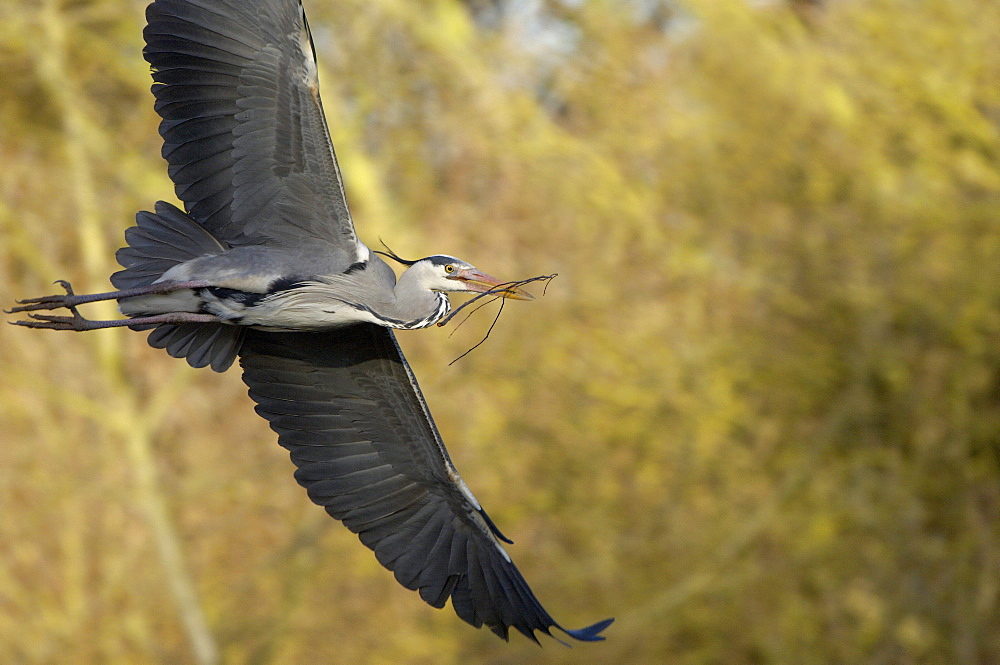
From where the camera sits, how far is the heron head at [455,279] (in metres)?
5.27

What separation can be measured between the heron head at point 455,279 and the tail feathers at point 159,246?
1.02 metres

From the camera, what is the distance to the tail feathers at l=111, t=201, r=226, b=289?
548 cm

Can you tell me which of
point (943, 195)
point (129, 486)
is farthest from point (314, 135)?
point (943, 195)

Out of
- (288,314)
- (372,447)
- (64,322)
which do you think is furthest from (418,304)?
(64,322)

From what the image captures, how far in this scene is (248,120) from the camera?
5.32 m

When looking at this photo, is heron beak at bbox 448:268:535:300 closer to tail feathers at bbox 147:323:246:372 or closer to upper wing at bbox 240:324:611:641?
upper wing at bbox 240:324:611:641

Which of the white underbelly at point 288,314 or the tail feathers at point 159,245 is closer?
the white underbelly at point 288,314

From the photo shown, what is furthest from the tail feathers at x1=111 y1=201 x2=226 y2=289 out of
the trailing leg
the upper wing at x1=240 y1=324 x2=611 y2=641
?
the upper wing at x1=240 y1=324 x2=611 y2=641

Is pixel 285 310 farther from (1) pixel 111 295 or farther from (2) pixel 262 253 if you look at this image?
(1) pixel 111 295

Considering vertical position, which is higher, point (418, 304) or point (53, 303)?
point (53, 303)

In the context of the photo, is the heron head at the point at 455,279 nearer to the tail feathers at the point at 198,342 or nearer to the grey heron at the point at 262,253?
the grey heron at the point at 262,253

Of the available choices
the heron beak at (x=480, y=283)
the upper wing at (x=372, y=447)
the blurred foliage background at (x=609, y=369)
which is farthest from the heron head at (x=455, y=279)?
the blurred foliage background at (x=609, y=369)

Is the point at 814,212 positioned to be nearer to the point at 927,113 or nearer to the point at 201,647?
the point at 927,113

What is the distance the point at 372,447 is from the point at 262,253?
4.02ft
